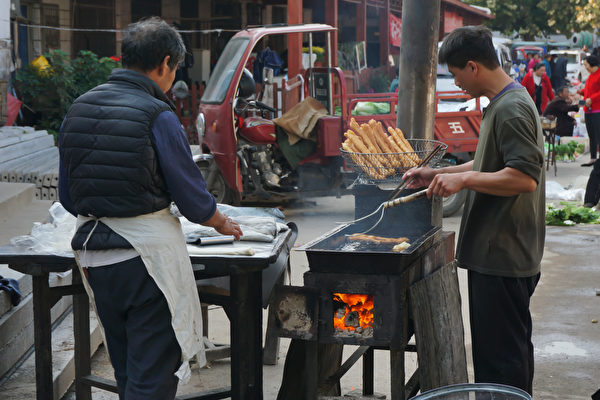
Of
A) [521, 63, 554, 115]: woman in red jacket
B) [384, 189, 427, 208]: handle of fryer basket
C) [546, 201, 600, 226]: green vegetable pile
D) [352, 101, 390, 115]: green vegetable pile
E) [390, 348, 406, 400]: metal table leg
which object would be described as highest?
[521, 63, 554, 115]: woman in red jacket

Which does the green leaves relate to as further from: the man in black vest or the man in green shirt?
the man in green shirt

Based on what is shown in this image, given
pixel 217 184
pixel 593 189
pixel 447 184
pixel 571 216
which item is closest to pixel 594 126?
pixel 593 189

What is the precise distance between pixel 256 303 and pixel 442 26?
23175 millimetres

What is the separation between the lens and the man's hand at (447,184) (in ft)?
11.3

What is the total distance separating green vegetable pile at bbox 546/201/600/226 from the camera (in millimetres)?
10555

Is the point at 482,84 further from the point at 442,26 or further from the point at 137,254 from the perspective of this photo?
the point at 442,26

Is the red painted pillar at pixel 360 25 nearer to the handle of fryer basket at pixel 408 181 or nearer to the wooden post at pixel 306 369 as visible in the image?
the handle of fryer basket at pixel 408 181

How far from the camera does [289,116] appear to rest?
998cm

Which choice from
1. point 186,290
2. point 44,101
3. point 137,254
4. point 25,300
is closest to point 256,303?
point 186,290

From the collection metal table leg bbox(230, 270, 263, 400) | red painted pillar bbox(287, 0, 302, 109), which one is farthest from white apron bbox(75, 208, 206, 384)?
red painted pillar bbox(287, 0, 302, 109)

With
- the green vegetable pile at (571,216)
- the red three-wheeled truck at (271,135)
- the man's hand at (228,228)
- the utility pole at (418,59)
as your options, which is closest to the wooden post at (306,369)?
the man's hand at (228,228)

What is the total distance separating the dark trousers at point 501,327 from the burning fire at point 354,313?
0.49 meters

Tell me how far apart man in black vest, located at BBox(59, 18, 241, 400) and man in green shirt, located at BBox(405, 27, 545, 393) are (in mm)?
1204

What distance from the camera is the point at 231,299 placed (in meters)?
3.89
